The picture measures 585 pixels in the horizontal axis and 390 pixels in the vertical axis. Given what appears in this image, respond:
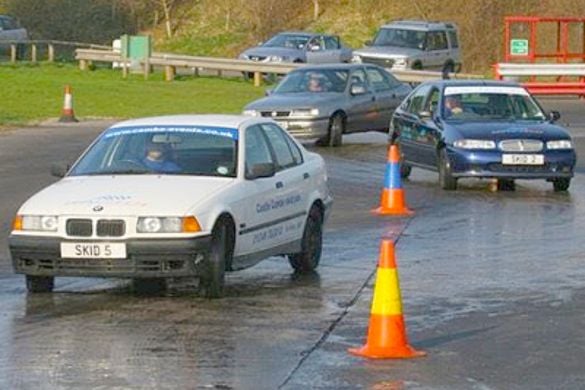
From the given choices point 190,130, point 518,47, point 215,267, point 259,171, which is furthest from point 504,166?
point 518,47

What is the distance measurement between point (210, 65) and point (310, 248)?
128ft

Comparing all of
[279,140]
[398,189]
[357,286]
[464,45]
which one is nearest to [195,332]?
[357,286]

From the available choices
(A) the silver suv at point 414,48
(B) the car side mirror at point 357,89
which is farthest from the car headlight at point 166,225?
(A) the silver suv at point 414,48

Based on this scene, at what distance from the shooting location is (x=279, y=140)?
14484 mm

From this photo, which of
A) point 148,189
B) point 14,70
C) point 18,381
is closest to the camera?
point 18,381

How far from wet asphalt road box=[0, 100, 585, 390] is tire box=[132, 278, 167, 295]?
0.12 m

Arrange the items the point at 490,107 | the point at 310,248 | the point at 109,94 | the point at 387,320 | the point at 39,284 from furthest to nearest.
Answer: the point at 109,94 < the point at 490,107 < the point at 310,248 < the point at 39,284 < the point at 387,320

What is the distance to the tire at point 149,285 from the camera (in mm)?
13102

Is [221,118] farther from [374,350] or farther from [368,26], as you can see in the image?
[368,26]

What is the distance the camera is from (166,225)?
40.1ft

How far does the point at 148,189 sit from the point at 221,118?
66.3 inches

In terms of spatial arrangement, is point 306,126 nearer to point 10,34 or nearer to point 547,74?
point 547,74

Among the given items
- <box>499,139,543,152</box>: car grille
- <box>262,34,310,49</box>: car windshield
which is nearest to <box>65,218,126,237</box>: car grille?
<box>499,139,543,152</box>: car grille

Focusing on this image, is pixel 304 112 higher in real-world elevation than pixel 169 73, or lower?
higher
